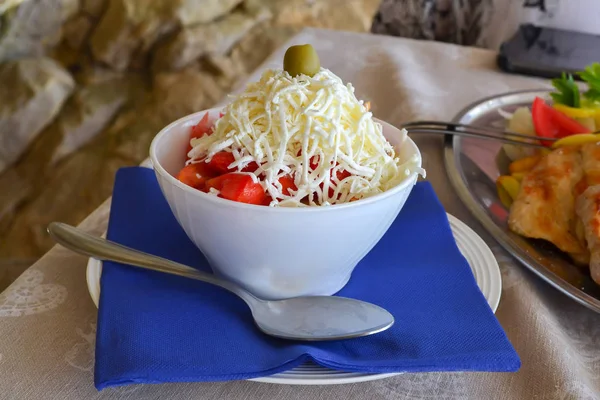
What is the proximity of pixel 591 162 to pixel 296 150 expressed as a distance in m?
0.38

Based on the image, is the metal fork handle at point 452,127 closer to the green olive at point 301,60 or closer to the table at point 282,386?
the table at point 282,386

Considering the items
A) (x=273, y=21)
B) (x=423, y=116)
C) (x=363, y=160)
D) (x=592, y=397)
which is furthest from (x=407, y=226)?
(x=273, y=21)

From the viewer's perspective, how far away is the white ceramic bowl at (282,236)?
0.43m

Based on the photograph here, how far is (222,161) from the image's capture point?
1.61 ft

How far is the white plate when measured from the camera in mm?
405

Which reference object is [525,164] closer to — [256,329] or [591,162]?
[591,162]

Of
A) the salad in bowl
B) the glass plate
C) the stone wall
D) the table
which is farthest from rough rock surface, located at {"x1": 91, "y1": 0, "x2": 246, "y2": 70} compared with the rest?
the salad in bowl

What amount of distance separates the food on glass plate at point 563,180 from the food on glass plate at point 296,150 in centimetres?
21

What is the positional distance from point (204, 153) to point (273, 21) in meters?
2.11

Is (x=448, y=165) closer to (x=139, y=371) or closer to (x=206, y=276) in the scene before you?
(x=206, y=276)

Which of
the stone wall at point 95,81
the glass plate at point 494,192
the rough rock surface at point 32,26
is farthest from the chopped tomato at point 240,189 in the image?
the rough rock surface at point 32,26

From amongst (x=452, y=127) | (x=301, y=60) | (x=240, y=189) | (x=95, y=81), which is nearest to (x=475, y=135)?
(x=452, y=127)

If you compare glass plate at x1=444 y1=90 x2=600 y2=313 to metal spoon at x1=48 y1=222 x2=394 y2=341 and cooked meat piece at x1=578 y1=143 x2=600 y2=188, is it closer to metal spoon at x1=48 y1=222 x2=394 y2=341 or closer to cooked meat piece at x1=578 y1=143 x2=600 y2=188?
cooked meat piece at x1=578 y1=143 x2=600 y2=188

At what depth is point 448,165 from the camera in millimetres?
790
